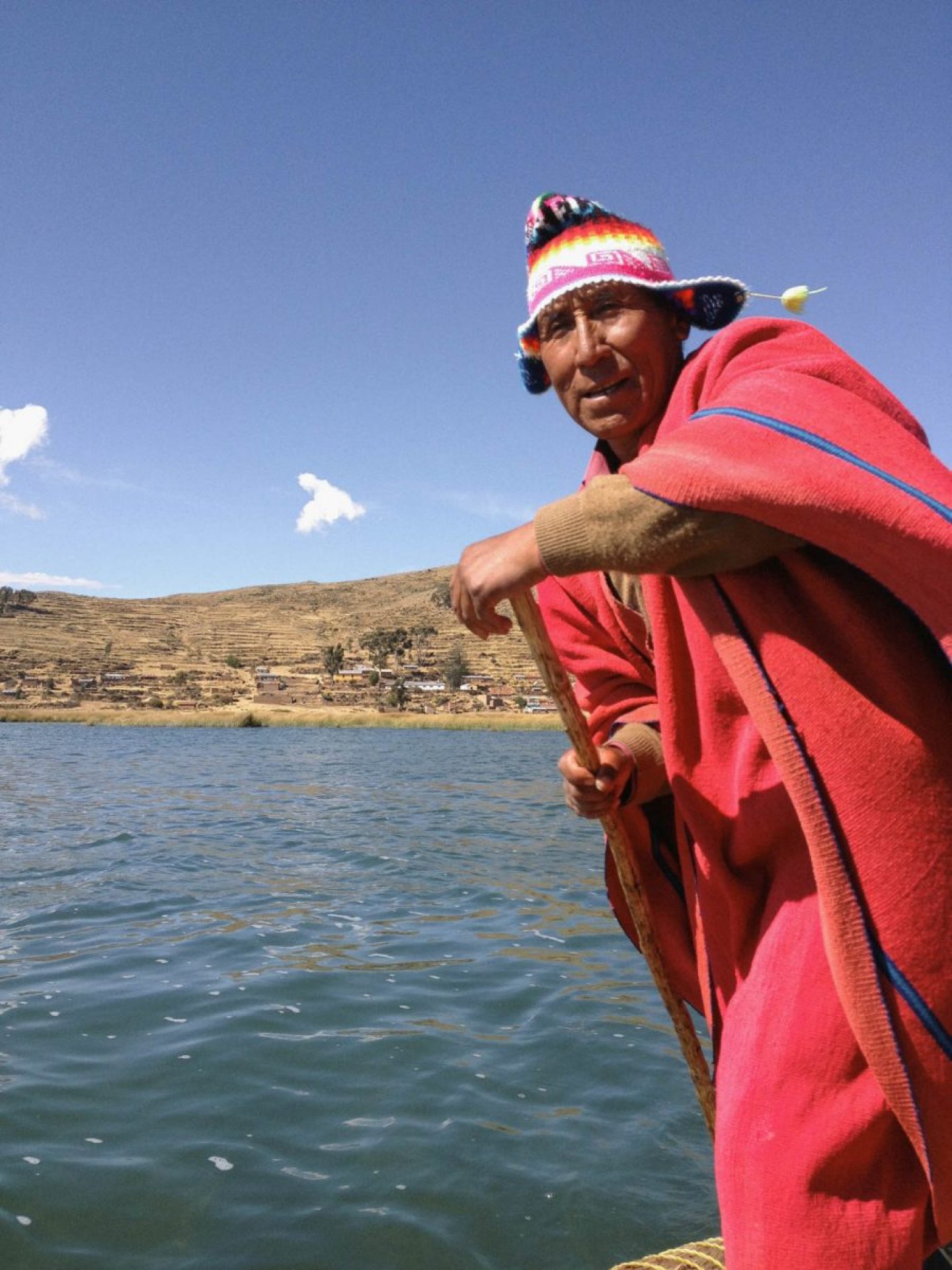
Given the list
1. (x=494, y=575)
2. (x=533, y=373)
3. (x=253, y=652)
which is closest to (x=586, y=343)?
(x=533, y=373)

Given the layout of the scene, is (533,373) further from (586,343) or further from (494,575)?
(494,575)

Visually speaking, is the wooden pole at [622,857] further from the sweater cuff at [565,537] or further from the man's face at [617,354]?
the man's face at [617,354]

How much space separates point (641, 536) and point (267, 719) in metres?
52.0

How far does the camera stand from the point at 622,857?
6.86 feet

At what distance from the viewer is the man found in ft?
4.30

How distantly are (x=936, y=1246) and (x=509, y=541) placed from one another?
50.2 inches

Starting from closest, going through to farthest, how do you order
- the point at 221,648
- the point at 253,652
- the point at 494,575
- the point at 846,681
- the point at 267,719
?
the point at 846,681
the point at 494,575
the point at 267,719
the point at 253,652
the point at 221,648

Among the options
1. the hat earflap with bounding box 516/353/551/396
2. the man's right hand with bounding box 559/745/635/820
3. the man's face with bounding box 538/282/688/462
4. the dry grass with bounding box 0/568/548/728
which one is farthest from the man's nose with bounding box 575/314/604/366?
the dry grass with bounding box 0/568/548/728

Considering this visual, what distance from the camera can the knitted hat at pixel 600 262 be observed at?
1909 millimetres

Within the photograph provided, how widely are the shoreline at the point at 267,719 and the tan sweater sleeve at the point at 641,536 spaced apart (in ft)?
155

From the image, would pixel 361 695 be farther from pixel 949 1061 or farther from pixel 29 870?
pixel 949 1061

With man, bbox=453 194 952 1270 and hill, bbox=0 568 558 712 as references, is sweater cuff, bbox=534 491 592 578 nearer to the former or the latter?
man, bbox=453 194 952 1270

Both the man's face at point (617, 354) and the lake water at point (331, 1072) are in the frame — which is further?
the lake water at point (331, 1072)

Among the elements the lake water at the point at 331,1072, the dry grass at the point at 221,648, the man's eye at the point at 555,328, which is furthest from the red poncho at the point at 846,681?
the dry grass at the point at 221,648
